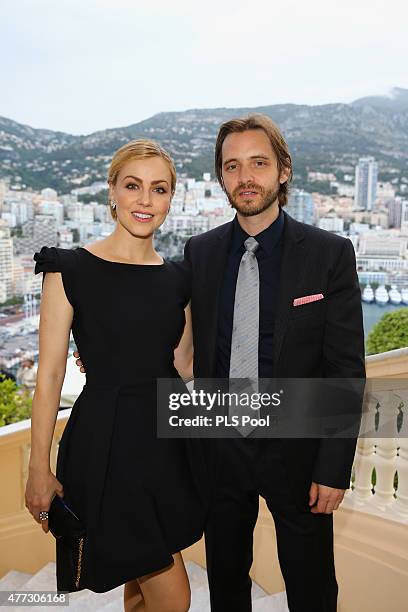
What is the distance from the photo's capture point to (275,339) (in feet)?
5.10

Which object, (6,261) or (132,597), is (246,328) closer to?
(132,597)

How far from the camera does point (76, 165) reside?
11.9 m

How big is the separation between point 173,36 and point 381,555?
18040 millimetres

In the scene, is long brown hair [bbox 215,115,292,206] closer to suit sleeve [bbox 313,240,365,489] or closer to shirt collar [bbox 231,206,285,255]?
shirt collar [bbox 231,206,285,255]

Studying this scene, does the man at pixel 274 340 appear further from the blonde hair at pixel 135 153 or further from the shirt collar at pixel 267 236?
the blonde hair at pixel 135 153

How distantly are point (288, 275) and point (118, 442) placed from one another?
0.65m

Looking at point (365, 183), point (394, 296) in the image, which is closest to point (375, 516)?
point (394, 296)

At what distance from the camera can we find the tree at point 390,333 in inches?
219

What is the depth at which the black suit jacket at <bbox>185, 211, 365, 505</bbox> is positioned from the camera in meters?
1.54

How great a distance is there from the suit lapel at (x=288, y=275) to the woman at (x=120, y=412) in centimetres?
29

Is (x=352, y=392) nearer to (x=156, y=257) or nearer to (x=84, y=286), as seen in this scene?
(x=156, y=257)

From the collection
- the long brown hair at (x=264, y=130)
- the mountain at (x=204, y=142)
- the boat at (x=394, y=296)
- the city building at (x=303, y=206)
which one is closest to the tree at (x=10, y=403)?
the long brown hair at (x=264, y=130)

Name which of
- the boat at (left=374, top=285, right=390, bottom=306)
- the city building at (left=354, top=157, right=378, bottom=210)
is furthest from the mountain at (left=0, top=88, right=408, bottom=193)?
the boat at (left=374, top=285, right=390, bottom=306)

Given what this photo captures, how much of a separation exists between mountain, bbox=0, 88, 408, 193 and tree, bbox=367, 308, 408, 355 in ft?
16.8
